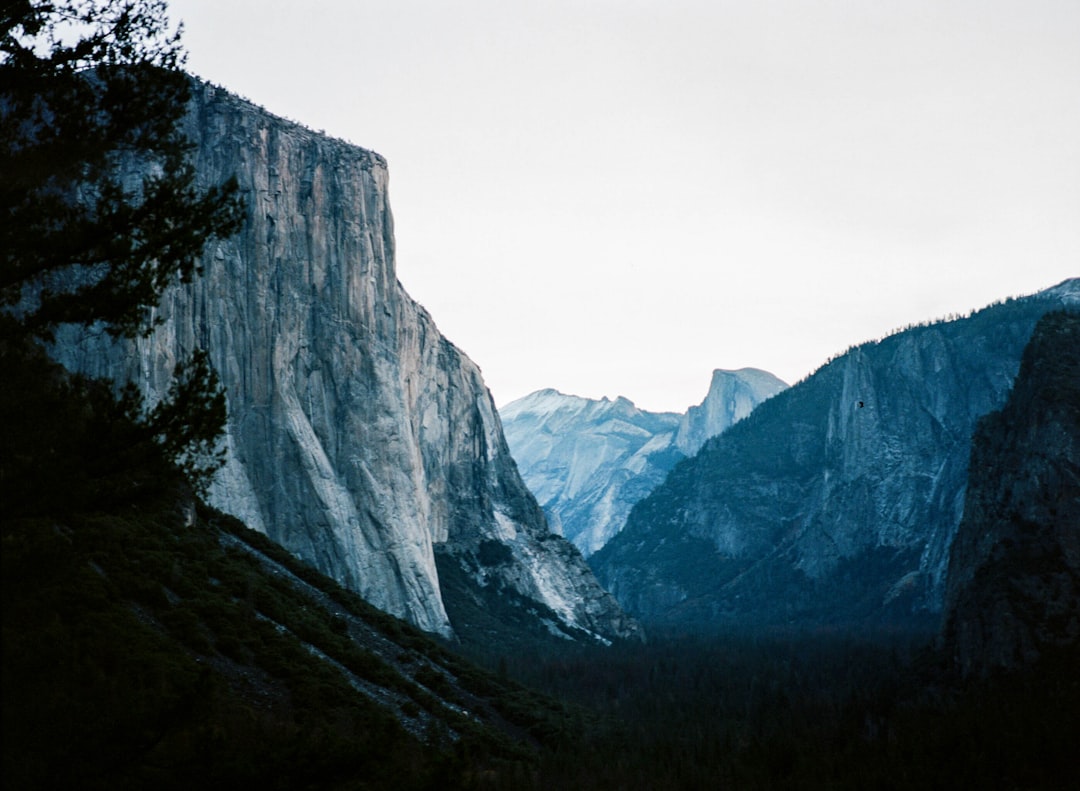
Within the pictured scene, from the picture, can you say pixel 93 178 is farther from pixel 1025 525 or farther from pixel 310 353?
pixel 1025 525

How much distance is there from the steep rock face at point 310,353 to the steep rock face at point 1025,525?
5829cm

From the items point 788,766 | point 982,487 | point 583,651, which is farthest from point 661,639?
point 788,766

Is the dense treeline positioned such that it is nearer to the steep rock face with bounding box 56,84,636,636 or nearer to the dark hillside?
the dark hillside

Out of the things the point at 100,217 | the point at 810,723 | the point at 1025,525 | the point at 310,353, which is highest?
the point at 310,353

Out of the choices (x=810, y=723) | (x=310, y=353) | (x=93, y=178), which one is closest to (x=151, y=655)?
(x=93, y=178)

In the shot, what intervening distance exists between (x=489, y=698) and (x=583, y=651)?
83.7m

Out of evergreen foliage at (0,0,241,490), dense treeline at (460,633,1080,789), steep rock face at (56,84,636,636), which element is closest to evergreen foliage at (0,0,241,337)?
evergreen foliage at (0,0,241,490)

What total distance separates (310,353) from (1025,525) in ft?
261

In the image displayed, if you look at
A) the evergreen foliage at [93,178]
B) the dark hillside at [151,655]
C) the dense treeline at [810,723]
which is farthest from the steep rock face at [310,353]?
the evergreen foliage at [93,178]

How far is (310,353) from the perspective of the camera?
102 m

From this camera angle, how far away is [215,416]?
15266 mm

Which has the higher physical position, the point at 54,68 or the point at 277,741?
the point at 54,68

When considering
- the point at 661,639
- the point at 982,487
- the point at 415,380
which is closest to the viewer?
the point at 982,487

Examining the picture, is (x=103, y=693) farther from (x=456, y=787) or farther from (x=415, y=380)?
(x=415, y=380)
